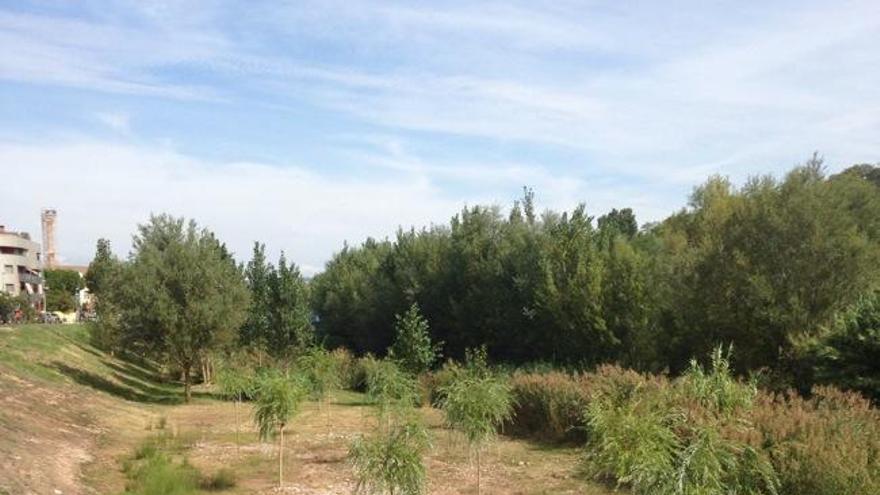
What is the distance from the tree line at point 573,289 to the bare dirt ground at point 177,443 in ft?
10.2

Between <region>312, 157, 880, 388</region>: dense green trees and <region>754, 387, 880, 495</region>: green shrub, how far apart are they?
28.2 feet

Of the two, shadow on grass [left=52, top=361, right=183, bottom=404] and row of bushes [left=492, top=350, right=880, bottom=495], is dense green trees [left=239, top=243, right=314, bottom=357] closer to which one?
shadow on grass [left=52, top=361, right=183, bottom=404]

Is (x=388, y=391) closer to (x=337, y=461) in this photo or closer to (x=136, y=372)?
(x=337, y=461)

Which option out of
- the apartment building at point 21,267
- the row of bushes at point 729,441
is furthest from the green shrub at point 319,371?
the apartment building at point 21,267

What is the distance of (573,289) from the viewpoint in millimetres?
32062

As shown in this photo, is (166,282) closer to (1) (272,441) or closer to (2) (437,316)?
(1) (272,441)

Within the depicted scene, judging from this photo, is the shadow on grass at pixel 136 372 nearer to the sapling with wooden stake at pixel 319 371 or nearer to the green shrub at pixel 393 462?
the sapling with wooden stake at pixel 319 371

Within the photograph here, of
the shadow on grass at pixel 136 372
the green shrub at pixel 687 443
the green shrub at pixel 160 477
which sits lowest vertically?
the green shrub at pixel 160 477

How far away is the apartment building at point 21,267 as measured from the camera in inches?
3364

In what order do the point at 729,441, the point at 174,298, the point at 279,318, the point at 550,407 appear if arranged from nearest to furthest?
the point at 729,441
the point at 550,407
the point at 174,298
the point at 279,318

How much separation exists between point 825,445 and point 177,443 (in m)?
15.6

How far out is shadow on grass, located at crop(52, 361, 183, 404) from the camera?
2911 centimetres

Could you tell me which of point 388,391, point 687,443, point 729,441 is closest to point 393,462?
point 687,443

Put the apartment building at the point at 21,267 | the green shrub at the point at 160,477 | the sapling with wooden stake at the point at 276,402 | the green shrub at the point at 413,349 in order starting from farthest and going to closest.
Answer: the apartment building at the point at 21,267 → the green shrub at the point at 413,349 → the sapling with wooden stake at the point at 276,402 → the green shrub at the point at 160,477
